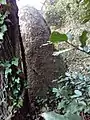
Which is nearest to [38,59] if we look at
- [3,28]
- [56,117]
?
[3,28]

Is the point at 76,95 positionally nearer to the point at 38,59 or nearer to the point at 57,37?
the point at 57,37

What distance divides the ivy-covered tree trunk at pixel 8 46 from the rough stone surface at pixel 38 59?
1.20 m

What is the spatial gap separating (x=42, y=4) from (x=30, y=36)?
13.0 ft

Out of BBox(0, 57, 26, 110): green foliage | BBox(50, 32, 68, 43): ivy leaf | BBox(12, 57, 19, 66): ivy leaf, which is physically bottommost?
BBox(0, 57, 26, 110): green foliage

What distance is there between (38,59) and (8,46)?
1.61 m

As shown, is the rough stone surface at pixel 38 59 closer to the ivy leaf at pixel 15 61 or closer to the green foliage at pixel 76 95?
the ivy leaf at pixel 15 61

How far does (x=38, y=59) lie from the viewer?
4.57 meters

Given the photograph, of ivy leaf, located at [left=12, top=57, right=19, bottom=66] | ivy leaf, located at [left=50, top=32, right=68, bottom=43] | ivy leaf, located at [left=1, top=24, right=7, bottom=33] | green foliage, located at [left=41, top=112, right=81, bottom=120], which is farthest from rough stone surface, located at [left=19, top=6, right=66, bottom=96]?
green foliage, located at [left=41, top=112, right=81, bottom=120]

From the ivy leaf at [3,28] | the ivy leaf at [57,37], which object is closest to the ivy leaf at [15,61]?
the ivy leaf at [3,28]

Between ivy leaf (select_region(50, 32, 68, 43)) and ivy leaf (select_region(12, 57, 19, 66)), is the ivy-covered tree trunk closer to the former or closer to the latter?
ivy leaf (select_region(12, 57, 19, 66))

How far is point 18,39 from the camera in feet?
10.1

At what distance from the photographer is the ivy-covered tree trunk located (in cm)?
296

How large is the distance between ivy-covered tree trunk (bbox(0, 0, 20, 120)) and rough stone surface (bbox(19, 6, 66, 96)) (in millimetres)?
1201

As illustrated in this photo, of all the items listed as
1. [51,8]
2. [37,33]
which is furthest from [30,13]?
[51,8]
